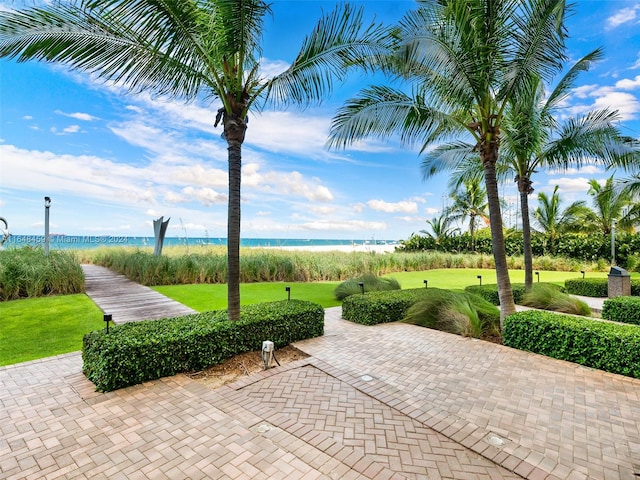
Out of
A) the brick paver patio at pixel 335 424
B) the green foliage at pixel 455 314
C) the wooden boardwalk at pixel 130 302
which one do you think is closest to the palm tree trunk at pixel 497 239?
the green foliage at pixel 455 314

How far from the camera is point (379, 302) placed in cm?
709

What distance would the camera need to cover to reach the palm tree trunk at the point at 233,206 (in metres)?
4.81

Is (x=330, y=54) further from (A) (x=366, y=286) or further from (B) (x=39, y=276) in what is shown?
(B) (x=39, y=276)

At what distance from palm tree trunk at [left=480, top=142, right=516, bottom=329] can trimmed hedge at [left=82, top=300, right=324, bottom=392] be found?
3.75 m

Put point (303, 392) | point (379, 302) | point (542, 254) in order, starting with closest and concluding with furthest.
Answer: point (303, 392), point (379, 302), point (542, 254)

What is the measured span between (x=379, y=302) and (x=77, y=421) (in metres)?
5.50

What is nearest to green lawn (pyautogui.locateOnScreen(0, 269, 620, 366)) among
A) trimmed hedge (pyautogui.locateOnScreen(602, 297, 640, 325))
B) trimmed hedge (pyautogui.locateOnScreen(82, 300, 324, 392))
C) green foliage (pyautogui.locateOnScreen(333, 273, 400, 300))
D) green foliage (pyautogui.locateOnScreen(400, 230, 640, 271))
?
green foliage (pyautogui.locateOnScreen(333, 273, 400, 300))

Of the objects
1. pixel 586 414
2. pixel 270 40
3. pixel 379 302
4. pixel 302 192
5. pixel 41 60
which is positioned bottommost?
pixel 586 414

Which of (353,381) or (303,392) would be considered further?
(353,381)

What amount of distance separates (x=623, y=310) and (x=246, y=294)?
378 inches

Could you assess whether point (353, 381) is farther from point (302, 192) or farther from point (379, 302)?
point (302, 192)

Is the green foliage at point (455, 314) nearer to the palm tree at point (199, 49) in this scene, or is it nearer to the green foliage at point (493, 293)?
the green foliage at point (493, 293)

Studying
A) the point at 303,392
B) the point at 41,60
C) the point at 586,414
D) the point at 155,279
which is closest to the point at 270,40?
the point at 41,60

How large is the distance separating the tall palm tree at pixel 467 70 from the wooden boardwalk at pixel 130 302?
5.40m
